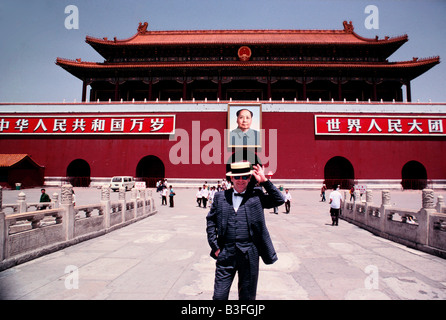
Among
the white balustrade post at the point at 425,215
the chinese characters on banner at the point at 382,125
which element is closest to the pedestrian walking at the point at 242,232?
the white balustrade post at the point at 425,215

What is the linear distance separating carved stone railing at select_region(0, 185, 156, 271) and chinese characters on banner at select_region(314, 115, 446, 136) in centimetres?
1737

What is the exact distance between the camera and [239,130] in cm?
2205

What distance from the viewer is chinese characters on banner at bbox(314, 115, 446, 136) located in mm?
21484

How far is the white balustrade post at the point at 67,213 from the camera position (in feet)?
19.7

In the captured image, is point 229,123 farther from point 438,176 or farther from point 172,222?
point 438,176

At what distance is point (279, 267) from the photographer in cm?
456

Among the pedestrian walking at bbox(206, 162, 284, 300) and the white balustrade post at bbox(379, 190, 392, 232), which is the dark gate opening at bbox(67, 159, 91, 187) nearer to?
the white balustrade post at bbox(379, 190, 392, 232)

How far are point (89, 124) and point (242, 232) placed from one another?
22852mm

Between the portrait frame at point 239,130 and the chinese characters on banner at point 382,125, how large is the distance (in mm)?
4557

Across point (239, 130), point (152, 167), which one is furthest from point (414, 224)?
point (152, 167)

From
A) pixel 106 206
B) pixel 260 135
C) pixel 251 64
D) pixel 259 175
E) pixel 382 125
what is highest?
pixel 251 64

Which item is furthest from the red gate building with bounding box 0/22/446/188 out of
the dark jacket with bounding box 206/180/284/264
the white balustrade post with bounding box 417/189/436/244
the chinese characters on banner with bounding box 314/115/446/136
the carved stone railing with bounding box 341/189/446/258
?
the dark jacket with bounding box 206/180/284/264

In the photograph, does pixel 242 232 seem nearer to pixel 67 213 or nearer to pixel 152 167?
pixel 67 213
